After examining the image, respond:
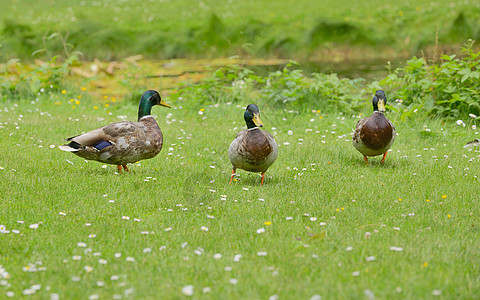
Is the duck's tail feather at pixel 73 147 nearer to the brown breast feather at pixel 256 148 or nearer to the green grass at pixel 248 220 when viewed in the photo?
the green grass at pixel 248 220

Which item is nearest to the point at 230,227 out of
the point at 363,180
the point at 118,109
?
the point at 363,180

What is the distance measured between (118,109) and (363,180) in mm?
5878

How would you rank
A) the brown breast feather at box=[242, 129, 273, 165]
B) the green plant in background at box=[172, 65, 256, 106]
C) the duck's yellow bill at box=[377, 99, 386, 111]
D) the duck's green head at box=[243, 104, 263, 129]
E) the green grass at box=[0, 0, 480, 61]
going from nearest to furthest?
the brown breast feather at box=[242, 129, 273, 165]
the duck's green head at box=[243, 104, 263, 129]
the duck's yellow bill at box=[377, 99, 386, 111]
the green plant in background at box=[172, 65, 256, 106]
the green grass at box=[0, 0, 480, 61]

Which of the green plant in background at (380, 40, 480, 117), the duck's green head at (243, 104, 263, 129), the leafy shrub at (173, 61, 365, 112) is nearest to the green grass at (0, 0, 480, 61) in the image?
the leafy shrub at (173, 61, 365, 112)

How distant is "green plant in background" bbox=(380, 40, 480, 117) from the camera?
8.73 meters

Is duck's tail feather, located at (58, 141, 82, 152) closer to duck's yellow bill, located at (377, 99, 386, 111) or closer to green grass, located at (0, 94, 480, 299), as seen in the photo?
green grass, located at (0, 94, 480, 299)

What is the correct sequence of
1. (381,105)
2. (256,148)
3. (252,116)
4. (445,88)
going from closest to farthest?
(256,148)
(252,116)
(381,105)
(445,88)

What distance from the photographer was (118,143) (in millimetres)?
5855

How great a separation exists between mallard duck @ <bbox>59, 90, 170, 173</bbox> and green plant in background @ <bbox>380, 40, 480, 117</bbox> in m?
4.68

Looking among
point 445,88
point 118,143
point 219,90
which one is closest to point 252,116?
point 118,143

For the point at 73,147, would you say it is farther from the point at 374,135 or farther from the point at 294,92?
the point at 294,92

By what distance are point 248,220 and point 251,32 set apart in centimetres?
1384

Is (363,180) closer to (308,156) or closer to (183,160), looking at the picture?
(308,156)

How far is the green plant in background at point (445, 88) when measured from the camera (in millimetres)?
8727
